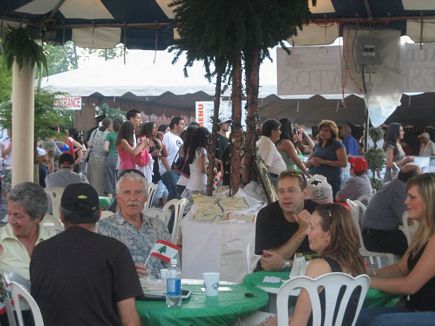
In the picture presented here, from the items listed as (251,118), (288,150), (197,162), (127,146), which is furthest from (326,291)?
(127,146)

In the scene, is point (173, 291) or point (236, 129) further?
point (236, 129)

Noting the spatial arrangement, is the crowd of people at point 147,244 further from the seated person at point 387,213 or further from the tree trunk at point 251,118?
the tree trunk at point 251,118

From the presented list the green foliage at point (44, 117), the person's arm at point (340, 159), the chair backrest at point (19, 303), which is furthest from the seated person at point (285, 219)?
the green foliage at point (44, 117)

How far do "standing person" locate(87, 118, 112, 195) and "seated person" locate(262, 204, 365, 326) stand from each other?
8.66 metres

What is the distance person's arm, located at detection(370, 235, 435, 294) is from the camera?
12.7ft

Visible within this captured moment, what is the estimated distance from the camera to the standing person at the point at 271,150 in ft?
27.8

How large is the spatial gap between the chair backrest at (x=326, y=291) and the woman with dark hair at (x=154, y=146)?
7.81 meters

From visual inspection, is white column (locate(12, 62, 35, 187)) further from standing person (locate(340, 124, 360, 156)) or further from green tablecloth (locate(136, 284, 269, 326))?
green tablecloth (locate(136, 284, 269, 326))

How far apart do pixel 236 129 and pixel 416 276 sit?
307 centimetres

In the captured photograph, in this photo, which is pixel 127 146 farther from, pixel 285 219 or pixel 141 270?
pixel 141 270

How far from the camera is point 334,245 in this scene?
368 centimetres

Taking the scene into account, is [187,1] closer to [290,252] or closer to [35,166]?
[290,252]

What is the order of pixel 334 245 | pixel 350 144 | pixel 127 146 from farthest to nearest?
pixel 350 144
pixel 127 146
pixel 334 245

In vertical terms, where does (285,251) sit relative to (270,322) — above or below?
above
